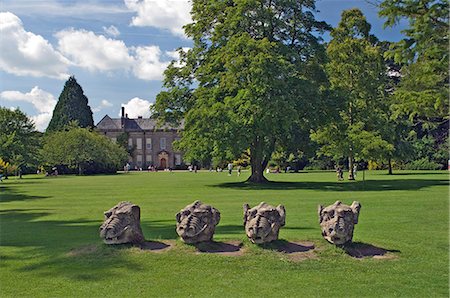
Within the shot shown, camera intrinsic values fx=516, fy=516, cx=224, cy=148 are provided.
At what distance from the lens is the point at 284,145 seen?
138ft

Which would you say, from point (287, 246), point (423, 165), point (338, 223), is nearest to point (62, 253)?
point (287, 246)

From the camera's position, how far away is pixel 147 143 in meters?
118

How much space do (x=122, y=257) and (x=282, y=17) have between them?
3124cm

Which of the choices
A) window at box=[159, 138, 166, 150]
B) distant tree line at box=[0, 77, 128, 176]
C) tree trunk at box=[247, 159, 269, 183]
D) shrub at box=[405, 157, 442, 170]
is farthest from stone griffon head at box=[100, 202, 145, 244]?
window at box=[159, 138, 166, 150]

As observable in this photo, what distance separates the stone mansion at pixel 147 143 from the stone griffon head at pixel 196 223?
348ft

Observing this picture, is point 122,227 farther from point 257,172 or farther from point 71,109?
point 71,109

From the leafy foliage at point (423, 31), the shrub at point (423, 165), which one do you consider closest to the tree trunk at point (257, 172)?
the leafy foliage at point (423, 31)

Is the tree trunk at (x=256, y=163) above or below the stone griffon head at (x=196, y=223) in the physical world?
above

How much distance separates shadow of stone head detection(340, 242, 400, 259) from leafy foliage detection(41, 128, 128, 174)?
68.6m

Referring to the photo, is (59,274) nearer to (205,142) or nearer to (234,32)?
(205,142)

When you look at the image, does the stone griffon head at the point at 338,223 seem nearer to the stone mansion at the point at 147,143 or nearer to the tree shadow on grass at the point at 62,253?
the tree shadow on grass at the point at 62,253

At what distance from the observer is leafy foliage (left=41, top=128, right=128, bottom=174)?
7550cm

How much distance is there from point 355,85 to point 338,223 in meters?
34.5

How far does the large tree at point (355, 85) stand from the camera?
130 feet
